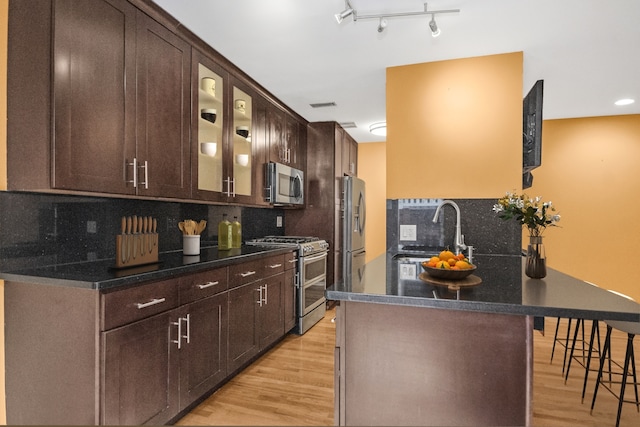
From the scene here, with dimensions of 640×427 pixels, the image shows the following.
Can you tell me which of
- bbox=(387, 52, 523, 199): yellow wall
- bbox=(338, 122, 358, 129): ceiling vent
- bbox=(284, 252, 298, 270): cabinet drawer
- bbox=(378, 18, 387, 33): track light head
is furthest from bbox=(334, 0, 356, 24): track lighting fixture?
bbox=(338, 122, 358, 129): ceiling vent

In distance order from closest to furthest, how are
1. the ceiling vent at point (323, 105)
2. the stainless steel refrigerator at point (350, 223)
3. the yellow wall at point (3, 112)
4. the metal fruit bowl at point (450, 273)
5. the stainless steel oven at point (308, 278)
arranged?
the metal fruit bowl at point (450, 273)
the yellow wall at point (3, 112)
the stainless steel oven at point (308, 278)
the ceiling vent at point (323, 105)
the stainless steel refrigerator at point (350, 223)

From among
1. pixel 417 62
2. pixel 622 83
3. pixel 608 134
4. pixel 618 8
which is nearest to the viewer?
pixel 618 8

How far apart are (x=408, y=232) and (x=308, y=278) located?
1.34 m

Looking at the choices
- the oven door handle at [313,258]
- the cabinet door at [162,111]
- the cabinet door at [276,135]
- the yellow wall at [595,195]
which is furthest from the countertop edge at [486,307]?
the yellow wall at [595,195]

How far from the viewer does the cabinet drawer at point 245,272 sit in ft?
7.97

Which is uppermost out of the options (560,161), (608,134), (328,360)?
(608,134)

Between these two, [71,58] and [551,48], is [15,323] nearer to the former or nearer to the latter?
[71,58]

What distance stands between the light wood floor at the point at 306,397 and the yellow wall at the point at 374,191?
3031mm

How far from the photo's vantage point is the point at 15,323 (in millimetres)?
1629

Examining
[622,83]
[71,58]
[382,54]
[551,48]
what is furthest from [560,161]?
[71,58]

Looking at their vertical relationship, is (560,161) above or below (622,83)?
below

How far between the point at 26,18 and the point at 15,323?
1437 mm

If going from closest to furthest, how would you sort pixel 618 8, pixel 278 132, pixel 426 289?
1. pixel 426 289
2. pixel 618 8
3. pixel 278 132

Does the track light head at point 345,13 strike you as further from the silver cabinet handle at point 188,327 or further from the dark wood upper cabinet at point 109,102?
the silver cabinet handle at point 188,327
